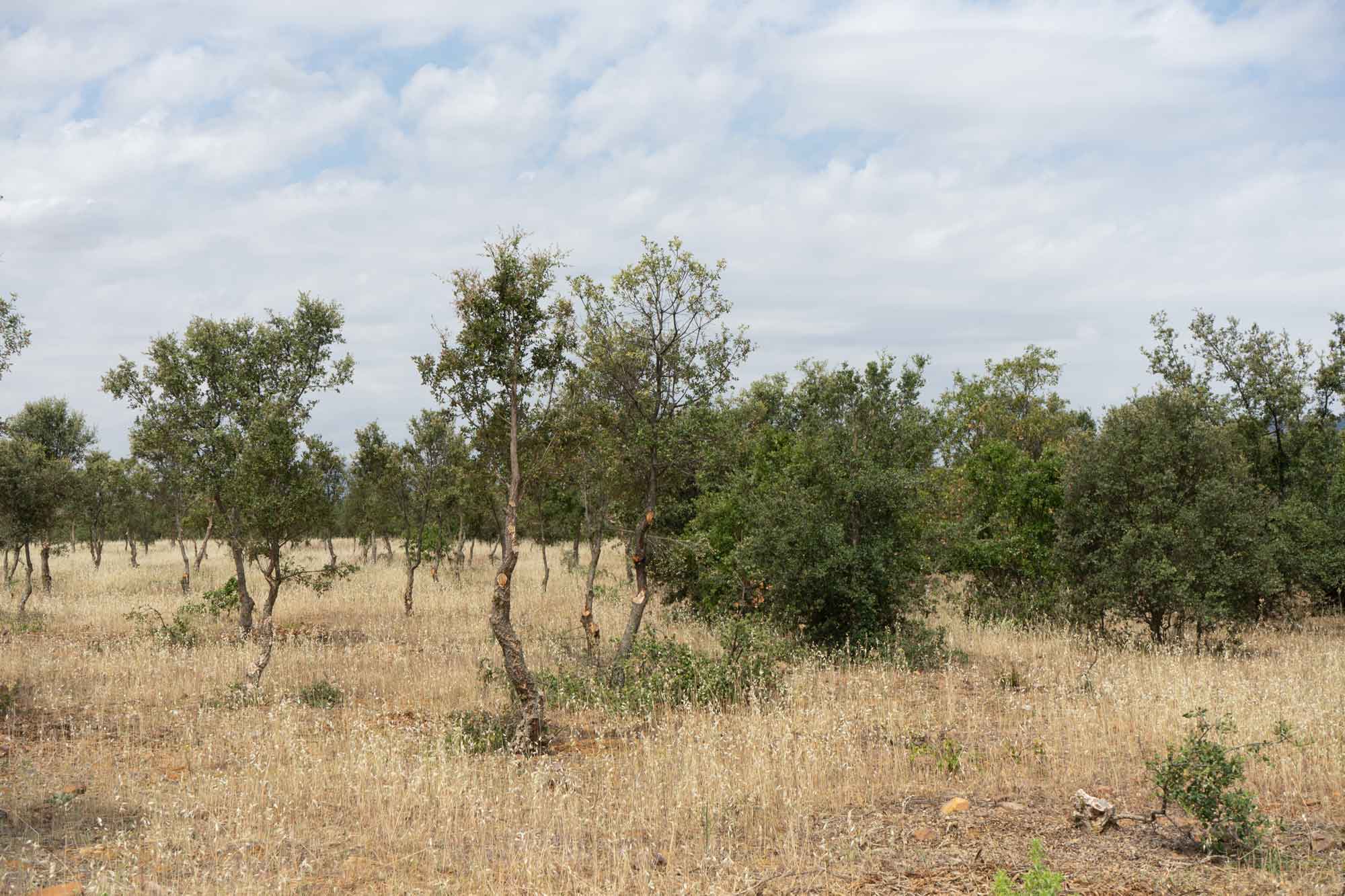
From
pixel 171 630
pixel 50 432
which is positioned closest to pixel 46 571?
pixel 50 432

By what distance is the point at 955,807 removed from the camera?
7.55 meters

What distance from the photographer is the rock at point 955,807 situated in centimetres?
746

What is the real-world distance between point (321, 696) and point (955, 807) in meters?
9.42

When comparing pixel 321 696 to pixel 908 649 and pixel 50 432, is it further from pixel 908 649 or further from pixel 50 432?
pixel 50 432

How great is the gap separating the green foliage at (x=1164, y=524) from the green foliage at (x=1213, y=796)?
28.5 ft

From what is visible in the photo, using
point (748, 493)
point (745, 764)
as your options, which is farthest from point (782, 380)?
point (745, 764)

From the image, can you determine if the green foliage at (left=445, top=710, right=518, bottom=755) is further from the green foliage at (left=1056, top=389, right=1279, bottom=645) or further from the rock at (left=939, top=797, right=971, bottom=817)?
the green foliage at (left=1056, top=389, right=1279, bottom=645)

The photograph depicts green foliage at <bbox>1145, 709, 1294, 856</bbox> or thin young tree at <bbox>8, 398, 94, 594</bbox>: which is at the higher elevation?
thin young tree at <bbox>8, 398, 94, 594</bbox>

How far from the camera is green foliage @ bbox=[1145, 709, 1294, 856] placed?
258 inches

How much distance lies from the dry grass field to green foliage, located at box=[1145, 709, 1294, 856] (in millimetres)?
291

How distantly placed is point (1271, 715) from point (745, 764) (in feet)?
19.8

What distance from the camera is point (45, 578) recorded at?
26.3m

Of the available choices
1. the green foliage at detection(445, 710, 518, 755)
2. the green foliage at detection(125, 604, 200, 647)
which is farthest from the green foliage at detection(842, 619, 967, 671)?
the green foliage at detection(125, 604, 200, 647)

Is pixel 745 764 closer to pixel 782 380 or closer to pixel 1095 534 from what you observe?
pixel 1095 534
